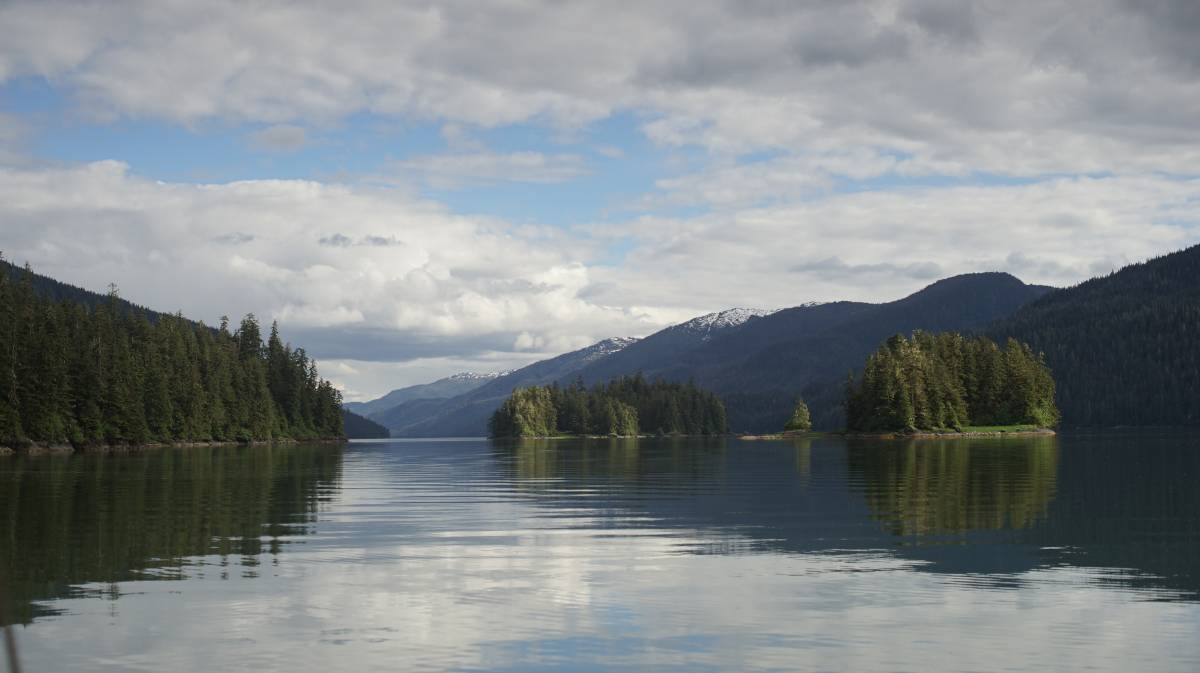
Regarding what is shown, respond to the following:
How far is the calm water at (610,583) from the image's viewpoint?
1791cm

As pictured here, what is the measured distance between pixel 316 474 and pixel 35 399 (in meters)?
69.0

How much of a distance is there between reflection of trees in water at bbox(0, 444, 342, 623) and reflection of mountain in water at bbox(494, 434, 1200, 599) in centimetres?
1252

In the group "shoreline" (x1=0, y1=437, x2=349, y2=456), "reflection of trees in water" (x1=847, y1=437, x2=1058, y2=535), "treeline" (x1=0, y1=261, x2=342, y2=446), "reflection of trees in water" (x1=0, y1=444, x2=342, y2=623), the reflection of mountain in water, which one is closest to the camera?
"reflection of trees in water" (x1=0, y1=444, x2=342, y2=623)

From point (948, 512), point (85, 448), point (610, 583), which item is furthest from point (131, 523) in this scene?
point (85, 448)

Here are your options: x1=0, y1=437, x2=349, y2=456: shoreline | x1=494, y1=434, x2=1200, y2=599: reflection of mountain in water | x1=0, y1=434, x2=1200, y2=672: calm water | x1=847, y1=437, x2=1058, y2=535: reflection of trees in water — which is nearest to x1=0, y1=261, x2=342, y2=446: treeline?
x1=0, y1=437, x2=349, y2=456: shoreline

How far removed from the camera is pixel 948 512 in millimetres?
41156

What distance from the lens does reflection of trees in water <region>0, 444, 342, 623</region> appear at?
26.3 metres

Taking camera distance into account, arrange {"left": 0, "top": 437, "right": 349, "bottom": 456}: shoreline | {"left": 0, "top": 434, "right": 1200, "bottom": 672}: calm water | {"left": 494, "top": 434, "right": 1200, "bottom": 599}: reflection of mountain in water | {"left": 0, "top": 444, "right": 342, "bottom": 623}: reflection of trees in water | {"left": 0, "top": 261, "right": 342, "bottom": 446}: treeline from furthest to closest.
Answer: {"left": 0, "top": 261, "right": 342, "bottom": 446}: treeline
{"left": 0, "top": 437, "right": 349, "bottom": 456}: shoreline
{"left": 494, "top": 434, "right": 1200, "bottom": 599}: reflection of mountain in water
{"left": 0, "top": 444, "right": 342, "bottom": 623}: reflection of trees in water
{"left": 0, "top": 434, "right": 1200, "bottom": 672}: calm water

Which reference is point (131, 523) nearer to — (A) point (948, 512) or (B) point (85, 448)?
(A) point (948, 512)

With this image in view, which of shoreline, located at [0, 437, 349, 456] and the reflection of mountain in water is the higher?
the reflection of mountain in water

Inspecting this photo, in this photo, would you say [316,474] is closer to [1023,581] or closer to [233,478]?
[233,478]

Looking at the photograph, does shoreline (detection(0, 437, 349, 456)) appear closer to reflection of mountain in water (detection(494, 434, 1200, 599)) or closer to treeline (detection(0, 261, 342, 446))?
treeline (detection(0, 261, 342, 446))

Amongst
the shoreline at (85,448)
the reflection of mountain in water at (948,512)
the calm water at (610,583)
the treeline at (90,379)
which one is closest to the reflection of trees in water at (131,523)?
the calm water at (610,583)

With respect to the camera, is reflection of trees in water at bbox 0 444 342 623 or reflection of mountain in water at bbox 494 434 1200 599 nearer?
reflection of trees in water at bbox 0 444 342 623
